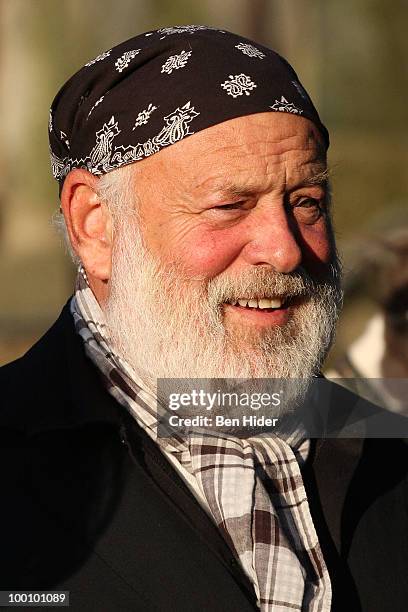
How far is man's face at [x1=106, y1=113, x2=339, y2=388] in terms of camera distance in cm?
228

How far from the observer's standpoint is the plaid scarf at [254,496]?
2.13 meters

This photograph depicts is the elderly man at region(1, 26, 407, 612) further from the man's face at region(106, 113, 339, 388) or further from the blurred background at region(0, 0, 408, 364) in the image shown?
the blurred background at region(0, 0, 408, 364)

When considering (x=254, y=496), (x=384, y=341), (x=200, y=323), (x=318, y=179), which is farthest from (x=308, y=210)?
(x=384, y=341)

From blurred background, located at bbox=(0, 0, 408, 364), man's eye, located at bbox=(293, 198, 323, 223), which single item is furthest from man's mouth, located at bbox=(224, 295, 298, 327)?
blurred background, located at bbox=(0, 0, 408, 364)

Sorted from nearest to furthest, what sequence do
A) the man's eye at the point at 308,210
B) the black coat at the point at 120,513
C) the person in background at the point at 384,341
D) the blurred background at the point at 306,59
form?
the black coat at the point at 120,513 → the man's eye at the point at 308,210 → the person in background at the point at 384,341 → the blurred background at the point at 306,59

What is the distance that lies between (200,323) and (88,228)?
399mm

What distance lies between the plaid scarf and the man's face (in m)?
0.11

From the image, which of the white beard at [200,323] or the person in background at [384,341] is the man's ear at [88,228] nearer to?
the white beard at [200,323]

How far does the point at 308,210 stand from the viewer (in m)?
2.40

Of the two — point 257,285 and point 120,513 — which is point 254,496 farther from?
point 257,285

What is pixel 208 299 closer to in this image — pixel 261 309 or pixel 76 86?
pixel 261 309

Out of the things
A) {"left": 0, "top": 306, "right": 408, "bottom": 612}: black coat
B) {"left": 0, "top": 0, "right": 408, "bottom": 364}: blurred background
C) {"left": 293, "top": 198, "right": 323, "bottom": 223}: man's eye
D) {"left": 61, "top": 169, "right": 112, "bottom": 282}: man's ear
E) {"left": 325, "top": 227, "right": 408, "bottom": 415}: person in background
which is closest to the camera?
{"left": 0, "top": 306, "right": 408, "bottom": 612}: black coat

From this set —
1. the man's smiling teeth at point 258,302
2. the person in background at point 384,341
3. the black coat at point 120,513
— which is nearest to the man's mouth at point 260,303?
the man's smiling teeth at point 258,302

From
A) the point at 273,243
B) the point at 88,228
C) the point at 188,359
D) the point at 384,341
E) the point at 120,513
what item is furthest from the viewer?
the point at 384,341
